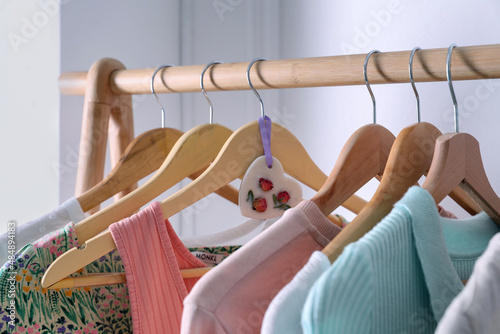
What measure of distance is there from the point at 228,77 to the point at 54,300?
1.28 feet

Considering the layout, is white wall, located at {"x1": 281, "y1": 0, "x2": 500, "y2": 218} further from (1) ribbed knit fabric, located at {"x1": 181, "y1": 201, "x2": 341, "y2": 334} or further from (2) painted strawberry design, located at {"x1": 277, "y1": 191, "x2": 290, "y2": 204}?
(1) ribbed knit fabric, located at {"x1": 181, "y1": 201, "x2": 341, "y2": 334}

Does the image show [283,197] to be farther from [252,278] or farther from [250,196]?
[252,278]

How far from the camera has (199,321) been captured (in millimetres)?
448

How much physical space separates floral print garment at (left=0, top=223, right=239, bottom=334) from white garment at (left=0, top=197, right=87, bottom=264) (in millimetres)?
57

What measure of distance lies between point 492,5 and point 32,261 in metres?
0.83

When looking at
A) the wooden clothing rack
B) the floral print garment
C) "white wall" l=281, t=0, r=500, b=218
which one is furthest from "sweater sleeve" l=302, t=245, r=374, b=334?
"white wall" l=281, t=0, r=500, b=218

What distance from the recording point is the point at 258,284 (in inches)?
19.0

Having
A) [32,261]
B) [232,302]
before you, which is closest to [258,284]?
[232,302]

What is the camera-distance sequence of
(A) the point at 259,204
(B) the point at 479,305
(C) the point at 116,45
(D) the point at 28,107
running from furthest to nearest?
(C) the point at 116,45, (D) the point at 28,107, (A) the point at 259,204, (B) the point at 479,305

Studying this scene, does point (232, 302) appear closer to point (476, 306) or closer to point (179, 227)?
point (476, 306)

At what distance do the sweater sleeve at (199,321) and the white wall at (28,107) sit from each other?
0.80 meters

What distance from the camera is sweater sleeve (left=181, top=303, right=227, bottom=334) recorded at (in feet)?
1.47

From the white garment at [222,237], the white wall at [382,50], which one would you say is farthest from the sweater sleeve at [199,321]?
the white wall at [382,50]

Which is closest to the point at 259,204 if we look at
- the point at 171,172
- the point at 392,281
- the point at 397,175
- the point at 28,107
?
the point at 171,172
